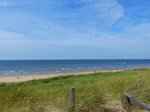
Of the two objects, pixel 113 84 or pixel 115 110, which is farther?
pixel 113 84

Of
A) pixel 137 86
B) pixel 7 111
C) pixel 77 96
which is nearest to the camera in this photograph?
pixel 7 111

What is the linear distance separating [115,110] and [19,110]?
3342 millimetres

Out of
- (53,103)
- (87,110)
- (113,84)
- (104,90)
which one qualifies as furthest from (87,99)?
(113,84)

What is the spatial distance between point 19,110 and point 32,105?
561mm

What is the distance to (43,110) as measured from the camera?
838cm

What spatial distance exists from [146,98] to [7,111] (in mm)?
4672

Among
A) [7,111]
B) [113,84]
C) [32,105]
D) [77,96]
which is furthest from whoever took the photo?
[113,84]

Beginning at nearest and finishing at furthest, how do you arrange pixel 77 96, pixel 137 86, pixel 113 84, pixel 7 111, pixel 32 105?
pixel 7 111 → pixel 32 105 → pixel 77 96 → pixel 137 86 → pixel 113 84

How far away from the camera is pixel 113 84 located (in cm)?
1286

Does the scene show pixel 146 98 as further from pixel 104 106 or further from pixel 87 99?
pixel 87 99

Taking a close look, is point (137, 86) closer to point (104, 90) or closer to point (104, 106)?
point (104, 90)

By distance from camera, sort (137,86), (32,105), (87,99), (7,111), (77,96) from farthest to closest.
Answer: (137,86)
(77,96)
(87,99)
(32,105)
(7,111)

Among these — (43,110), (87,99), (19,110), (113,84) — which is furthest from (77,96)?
(113,84)

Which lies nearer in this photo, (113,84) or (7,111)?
(7,111)
